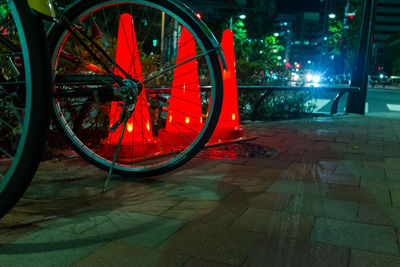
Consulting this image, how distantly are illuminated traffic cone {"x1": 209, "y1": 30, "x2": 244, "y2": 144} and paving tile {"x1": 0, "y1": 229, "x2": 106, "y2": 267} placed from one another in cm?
352

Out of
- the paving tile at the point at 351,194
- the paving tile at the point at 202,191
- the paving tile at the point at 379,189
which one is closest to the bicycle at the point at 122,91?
the paving tile at the point at 202,191

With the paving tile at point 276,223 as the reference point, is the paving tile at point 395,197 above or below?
below

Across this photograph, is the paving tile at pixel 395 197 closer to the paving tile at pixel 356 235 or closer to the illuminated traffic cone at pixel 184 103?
the paving tile at pixel 356 235

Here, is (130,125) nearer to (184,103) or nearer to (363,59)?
(184,103)

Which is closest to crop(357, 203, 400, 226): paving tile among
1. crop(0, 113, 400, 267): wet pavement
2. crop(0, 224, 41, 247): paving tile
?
crop(0, 113, 400, 267): wet pavement

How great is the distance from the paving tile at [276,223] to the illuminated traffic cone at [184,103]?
89.5 inches

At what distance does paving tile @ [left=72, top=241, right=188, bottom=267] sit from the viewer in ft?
6.89

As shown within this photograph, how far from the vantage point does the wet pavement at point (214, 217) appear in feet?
7.25

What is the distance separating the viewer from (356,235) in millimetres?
2545

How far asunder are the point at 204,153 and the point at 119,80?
195 cm

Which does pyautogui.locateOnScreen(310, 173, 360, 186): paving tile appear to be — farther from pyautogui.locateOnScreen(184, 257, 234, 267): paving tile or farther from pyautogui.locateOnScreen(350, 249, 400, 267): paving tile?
pyautogui.locateOnScreen(184, 257, 234, 267): paving tile

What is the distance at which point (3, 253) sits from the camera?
2.18 metres

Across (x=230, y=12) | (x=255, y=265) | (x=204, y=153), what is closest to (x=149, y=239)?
(x=255, y=265)

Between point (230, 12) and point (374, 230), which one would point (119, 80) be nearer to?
point (374, 230)
